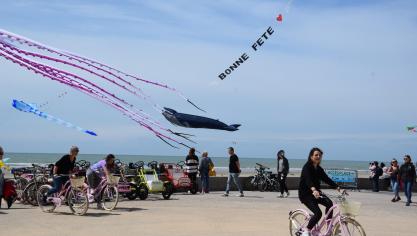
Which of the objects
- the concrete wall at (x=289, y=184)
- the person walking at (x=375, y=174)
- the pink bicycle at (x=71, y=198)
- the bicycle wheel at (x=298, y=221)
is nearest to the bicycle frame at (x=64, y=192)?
the pink bicycle at (x=71, y=198)

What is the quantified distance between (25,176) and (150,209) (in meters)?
3.84

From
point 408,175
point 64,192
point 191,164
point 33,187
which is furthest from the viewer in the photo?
point 191,164

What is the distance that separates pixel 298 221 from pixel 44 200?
21.6ft

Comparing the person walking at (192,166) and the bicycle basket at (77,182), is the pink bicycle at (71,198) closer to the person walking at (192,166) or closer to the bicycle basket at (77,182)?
the bicycle basket at (77,182)

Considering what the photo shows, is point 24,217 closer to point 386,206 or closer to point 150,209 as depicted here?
point 150,209

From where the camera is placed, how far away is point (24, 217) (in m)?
11.9

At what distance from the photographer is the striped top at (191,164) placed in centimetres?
1978

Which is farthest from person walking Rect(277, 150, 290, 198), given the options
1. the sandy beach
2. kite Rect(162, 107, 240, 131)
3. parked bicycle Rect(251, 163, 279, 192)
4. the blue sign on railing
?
kite Rect(162, 107, 240, 131)

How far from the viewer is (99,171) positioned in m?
13.8

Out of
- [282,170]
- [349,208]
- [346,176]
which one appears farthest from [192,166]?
[349,208]

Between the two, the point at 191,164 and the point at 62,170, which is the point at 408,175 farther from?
the point at 62,170

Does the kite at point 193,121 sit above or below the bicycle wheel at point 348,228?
above

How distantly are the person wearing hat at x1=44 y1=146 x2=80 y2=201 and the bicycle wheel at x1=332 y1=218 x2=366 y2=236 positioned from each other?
696 cm

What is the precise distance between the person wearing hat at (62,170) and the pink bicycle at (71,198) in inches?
5.6
